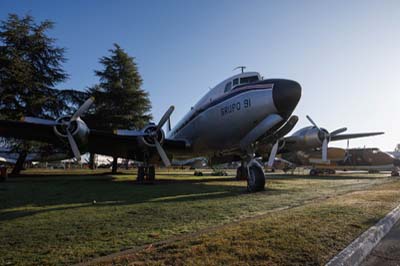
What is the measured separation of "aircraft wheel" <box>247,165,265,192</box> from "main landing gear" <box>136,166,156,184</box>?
6.44 meters

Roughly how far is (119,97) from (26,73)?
9412mm

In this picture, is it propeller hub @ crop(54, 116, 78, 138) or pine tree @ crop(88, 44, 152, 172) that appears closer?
propeller hub @ crop(54, 116, 78, 138)

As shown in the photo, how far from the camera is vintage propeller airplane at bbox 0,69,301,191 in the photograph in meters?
11.8

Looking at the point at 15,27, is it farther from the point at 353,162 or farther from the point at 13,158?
the point at 13,158

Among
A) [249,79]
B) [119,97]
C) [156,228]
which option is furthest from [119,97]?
[156,228]

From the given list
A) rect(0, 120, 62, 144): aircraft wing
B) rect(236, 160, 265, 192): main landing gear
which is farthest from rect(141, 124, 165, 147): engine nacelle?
rect(236, 160, 265, 192): main landing gear

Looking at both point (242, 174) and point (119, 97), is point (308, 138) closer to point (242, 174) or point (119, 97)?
point (242, 174)

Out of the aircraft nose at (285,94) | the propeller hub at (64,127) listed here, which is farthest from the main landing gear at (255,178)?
the propeller hub at (64,127)

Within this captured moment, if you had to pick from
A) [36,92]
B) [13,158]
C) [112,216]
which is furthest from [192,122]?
[13,158]

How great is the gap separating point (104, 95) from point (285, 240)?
103 feet

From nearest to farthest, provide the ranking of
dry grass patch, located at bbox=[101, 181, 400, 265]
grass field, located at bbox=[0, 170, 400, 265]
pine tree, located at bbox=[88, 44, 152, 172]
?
dry grass patch, located at bbox=[101, 181, 400, 265] < grass field, located at bbox=[0, 170, 400, 265] < pine tree, located at bbox=[88, 44, 152, 172]

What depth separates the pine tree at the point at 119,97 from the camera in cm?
3131

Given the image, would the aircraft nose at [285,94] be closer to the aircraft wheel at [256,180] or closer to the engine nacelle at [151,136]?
the aircraft wheel at [256,180]

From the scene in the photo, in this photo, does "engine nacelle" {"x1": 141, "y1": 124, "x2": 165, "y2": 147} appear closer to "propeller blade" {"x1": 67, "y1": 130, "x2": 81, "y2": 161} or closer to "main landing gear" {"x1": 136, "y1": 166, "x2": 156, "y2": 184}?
"main landing gear" {"x1": 136, "y1": 166, "x2": 156, "y2": 184}
